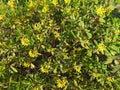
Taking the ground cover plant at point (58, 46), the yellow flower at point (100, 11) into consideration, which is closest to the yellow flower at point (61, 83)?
the ground cover plant at point (58, 46)

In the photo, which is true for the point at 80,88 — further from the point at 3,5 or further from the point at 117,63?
the point at 3,5

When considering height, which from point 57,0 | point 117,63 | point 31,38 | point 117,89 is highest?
point 57,0

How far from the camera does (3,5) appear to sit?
397 centimetres

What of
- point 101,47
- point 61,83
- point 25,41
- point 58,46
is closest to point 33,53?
point 25,41

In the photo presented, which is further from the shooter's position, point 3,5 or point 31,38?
point 3,5

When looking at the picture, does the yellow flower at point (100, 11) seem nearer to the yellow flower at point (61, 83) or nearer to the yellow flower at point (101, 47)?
the yellow flower at point (101, 47)

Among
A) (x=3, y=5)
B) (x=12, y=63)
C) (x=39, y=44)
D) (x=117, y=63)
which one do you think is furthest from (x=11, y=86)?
(x=117, y=63)

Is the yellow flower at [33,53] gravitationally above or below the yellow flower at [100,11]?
below

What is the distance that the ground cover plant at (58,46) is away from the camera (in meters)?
3.65

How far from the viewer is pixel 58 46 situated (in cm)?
371

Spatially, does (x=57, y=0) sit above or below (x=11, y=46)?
above

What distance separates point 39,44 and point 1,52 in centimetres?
40

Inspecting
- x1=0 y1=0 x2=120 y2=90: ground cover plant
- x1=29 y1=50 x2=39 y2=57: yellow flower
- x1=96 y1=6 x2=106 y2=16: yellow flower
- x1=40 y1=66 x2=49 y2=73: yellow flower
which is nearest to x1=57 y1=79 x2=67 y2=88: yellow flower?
x1=0 y1=0 x2=120 y2=90: ground cover plant

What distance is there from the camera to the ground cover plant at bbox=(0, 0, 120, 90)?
365 cm
